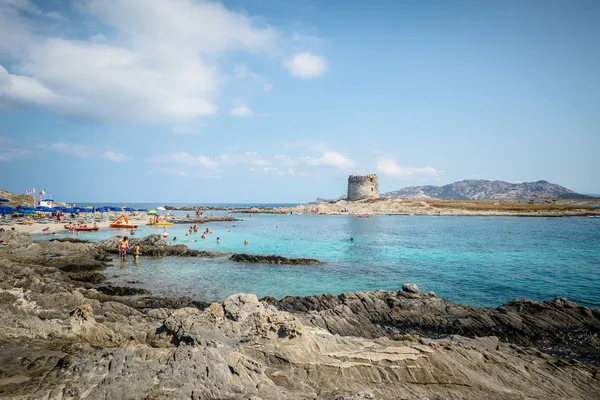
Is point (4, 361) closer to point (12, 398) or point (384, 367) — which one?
point (12, 398)

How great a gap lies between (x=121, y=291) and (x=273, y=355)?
14.2m

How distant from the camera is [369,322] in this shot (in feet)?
42.3

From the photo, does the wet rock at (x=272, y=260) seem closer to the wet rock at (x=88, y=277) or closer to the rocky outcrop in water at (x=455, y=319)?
the wet rock at (x=88, y=277)

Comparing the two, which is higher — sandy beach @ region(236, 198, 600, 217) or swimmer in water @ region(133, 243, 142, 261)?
sandy beach @ region(236, 198, 600, 217)

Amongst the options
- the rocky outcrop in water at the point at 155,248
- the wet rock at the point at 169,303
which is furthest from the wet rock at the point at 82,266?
the wet rock at the point at 169,303

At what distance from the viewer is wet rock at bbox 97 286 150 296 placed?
18.0 meters

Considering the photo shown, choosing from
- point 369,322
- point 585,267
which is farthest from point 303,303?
point 585,267

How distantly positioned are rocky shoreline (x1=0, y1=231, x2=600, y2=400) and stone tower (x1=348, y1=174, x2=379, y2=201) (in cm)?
10271

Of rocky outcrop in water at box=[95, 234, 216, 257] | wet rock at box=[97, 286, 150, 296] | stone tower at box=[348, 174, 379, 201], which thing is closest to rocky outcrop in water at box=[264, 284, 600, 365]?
wet rock at box=[97, 286, 150, 296]

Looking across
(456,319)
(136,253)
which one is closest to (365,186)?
(136,253)

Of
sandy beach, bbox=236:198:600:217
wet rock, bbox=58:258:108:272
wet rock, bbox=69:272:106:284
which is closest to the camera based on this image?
wet rock, bbox=69:272:106:284

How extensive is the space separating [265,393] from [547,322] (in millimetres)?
12146

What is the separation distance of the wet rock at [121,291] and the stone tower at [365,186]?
10163cm

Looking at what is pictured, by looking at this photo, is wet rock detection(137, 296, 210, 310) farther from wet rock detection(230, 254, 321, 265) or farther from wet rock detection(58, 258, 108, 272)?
wet rock detection(230, 254, 321, 265)
